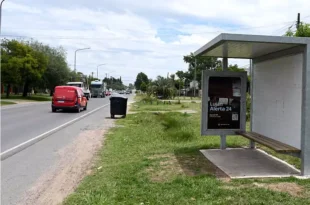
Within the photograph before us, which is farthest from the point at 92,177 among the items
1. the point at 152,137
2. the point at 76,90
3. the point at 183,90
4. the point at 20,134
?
Answer: the point at 183,90

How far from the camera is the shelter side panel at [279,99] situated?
6793 mm

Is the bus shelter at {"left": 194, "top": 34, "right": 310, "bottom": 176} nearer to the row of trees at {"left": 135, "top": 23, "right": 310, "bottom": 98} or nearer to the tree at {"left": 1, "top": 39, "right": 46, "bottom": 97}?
the row of trees at {"left": 135, "top": 23, "right": 310, "bottom": 98}

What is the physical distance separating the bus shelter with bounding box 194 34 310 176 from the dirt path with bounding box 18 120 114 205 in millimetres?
3060

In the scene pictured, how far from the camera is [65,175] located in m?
6.80

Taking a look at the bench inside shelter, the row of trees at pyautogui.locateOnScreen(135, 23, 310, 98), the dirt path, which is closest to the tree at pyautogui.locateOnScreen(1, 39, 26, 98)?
the row of trees at pyautogui.locateOnScreen(135, 23, 310, 98)

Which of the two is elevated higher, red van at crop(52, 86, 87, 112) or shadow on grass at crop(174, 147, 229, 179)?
red van at crop(52, 86, 87, 112)

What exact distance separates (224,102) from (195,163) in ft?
7.26

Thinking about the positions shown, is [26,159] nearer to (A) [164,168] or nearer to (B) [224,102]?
(A) [164,168]

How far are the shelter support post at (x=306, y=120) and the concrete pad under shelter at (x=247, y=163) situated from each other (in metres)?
0.28

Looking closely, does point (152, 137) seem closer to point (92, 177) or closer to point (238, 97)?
point (238, 97)

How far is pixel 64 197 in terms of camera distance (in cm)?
534

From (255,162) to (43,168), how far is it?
174 inches

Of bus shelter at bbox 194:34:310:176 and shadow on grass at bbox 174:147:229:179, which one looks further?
shadow on grass at bbox 174:147:229:179

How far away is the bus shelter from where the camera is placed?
20.7 feet
